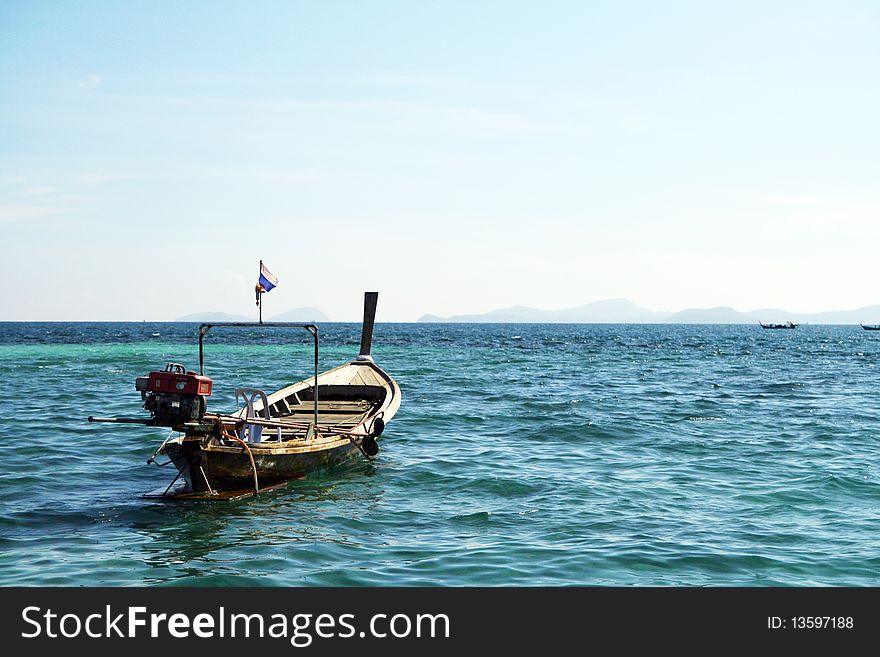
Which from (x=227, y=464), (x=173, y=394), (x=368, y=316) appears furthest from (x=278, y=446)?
(x=368, y=316)

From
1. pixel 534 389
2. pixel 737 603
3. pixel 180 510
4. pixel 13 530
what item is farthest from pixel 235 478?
pixel 534 389

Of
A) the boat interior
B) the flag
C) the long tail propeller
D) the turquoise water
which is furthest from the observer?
the long tail propeller

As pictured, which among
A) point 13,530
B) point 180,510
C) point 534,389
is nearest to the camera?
point 13,530

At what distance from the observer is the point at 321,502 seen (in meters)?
15.2

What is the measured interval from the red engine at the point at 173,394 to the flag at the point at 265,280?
120 inches

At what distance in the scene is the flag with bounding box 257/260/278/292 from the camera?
1623 centimetres

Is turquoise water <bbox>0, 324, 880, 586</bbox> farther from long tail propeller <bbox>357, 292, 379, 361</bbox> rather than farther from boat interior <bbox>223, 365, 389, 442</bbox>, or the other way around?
long tail propeller <bbox>357, 292, 379, 361</bbox>

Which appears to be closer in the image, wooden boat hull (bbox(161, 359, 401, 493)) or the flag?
wooden boat hull (bbox(161, 359, 401, 493))

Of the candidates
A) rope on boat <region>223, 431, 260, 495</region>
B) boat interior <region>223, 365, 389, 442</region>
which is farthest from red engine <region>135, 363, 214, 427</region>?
boat interior <region>223, 365, 389, 442</region>

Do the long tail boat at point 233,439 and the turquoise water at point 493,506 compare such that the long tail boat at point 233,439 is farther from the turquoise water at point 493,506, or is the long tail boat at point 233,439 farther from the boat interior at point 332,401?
Answer: the turquoise water at point 493,506

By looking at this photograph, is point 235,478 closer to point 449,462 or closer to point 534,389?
point 449,462

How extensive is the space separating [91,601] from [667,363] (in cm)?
5943

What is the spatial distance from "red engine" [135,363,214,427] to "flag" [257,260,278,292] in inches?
120

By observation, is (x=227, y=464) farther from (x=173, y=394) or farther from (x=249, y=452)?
(x=173, y=394)
